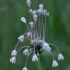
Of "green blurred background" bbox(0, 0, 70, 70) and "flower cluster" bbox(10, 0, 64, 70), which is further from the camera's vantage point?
"green blurred background" bbox(0, 0, 70, 70)

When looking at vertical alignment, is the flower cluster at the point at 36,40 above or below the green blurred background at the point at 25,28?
below

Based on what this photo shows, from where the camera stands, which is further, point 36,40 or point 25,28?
point 25,28

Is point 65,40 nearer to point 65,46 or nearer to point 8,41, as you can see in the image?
point 65,46

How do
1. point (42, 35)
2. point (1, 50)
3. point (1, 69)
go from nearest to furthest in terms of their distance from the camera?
1. point (42, 35)
2. point (1, 69)
3. point (1, 50)

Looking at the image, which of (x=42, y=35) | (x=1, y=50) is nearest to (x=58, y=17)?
(x=1, y=50)

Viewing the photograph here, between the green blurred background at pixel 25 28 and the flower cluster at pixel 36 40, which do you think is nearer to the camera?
the flower cluster at pixel 36 40

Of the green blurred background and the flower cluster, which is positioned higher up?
the green blurred background

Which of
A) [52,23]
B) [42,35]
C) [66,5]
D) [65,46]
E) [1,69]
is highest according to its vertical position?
[66,5]

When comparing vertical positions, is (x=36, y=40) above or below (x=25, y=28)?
below
